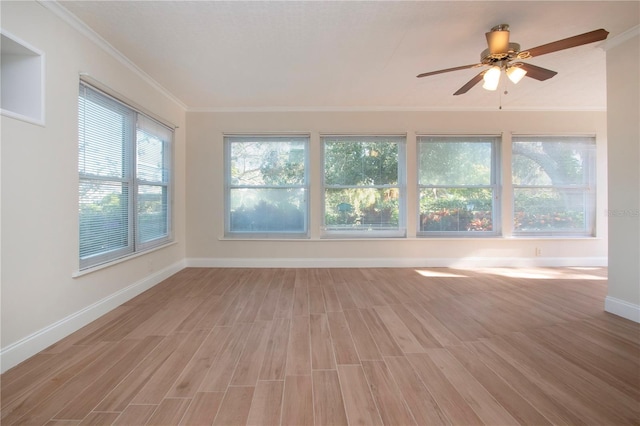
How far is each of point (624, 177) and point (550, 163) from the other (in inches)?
91.8

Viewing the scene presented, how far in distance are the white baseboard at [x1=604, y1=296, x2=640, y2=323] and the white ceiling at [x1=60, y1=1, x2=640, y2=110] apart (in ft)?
8.33

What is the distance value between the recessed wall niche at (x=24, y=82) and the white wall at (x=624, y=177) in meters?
5.03

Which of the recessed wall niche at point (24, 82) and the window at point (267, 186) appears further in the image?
the window at point (267, 186)

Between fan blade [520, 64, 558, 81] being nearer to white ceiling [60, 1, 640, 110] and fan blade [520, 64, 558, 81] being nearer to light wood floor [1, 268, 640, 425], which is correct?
white ceiling [60, 1, 640, 110]

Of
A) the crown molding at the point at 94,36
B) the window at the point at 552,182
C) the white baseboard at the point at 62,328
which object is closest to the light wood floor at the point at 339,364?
the white baseboard at the point at 62,328

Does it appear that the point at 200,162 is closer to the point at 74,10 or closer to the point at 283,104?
the point at 283,104

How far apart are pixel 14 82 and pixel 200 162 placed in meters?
2.57

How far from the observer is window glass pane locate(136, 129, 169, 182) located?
333cm

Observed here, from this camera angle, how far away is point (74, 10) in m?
2.22

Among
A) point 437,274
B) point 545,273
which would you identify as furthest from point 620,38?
point 437,274

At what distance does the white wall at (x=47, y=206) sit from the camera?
181 centimetres

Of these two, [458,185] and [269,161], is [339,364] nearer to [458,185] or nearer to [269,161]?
[269,161]

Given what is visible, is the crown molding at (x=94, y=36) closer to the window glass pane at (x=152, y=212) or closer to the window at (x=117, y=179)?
the window at (x=117, y=179)

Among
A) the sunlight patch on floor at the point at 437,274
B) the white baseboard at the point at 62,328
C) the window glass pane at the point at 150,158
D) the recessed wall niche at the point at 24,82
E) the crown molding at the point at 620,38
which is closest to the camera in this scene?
the white baseboard at the point at 62,328
